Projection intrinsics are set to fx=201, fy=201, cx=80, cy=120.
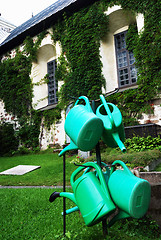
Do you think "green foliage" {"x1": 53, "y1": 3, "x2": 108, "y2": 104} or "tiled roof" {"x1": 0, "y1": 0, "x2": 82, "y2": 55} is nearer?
"green foliage" {"x1": 53, "y1": 3, "x2": 108, "y2": 104}

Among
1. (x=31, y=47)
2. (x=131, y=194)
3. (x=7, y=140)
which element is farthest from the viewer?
(x=31, y=47)

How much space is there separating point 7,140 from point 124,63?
8.09 m

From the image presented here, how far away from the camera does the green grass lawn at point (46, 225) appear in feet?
6.38

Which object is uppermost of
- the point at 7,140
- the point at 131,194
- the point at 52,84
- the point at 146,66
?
the point at 52,84

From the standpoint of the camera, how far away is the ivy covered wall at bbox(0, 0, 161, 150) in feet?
25.6

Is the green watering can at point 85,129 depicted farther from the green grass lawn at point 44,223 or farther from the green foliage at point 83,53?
the green foliage at point 83,53

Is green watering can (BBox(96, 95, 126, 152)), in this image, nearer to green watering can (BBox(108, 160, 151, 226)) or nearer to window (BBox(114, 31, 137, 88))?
green watering can (BBox(108, 160, 151, 226))

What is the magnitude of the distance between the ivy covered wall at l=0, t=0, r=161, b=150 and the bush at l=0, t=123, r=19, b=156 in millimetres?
980

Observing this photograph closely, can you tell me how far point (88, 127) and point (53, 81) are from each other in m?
11.7

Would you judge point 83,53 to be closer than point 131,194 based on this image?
No


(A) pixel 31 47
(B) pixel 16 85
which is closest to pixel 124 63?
(A) pixel 31 47

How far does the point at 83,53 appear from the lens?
32.1 feet

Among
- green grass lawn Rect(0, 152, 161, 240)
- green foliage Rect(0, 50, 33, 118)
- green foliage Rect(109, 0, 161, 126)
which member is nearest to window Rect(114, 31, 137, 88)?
green foliage Rect(109, 0, 161, 126)

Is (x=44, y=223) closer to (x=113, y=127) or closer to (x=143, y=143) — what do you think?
(x=113, y=127)
